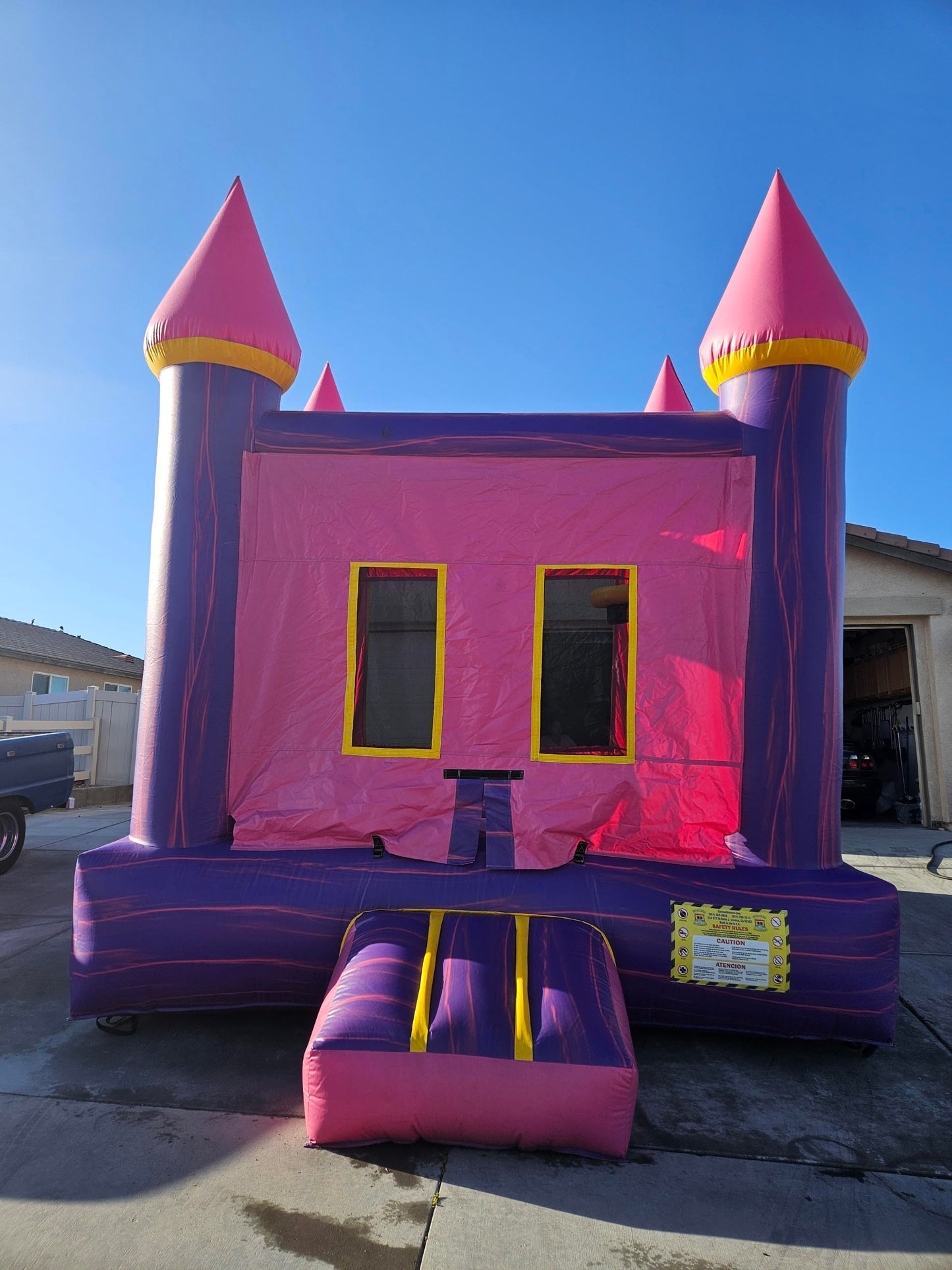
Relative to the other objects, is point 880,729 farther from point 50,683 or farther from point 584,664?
point 50,683

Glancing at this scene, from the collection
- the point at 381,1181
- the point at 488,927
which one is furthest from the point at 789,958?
the point at 381,1181

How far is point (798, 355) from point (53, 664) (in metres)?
18.4

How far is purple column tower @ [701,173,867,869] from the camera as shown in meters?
3.43

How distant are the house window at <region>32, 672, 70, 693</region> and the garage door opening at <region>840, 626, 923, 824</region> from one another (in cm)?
1642

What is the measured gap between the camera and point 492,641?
12.2 feet

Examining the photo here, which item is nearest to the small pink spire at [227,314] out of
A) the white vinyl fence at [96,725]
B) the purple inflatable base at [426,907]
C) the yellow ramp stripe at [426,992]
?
the purple inflatable base at [426,907]

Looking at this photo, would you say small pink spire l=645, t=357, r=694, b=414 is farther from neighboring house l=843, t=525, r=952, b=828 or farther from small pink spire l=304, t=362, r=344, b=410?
neighboring house l=843, t=525, r=952, b=828

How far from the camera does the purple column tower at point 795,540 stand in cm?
343

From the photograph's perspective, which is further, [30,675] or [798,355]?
[30,675]

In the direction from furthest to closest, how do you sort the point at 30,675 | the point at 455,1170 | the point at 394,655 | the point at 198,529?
the point at 30,675 < the point at 394,655 < the point at 198,529 < the point at 455,1170

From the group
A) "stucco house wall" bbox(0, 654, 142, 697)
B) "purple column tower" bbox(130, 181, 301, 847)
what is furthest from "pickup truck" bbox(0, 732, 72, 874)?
"stucco house wall" bbox(0, 654, 142, 697)

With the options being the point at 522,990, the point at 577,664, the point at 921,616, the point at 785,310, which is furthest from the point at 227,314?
the point at 921,616

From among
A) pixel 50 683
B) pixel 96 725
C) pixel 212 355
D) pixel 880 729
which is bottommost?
pixel 96 725

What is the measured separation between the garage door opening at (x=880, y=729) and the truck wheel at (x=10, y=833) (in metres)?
8.16
